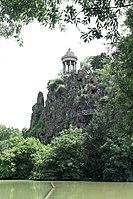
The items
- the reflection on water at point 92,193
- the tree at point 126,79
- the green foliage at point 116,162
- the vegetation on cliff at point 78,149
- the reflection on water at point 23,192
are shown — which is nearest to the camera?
the tree at point 126,79

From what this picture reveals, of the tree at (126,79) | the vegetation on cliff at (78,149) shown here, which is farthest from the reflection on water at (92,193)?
the tree at (126,79)

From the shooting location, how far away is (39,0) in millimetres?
4254

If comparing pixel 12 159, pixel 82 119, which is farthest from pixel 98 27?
pixel 82 119

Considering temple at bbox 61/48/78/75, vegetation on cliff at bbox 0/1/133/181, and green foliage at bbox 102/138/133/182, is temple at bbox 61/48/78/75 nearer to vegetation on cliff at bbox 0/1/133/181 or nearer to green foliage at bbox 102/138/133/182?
vegetation on cliff at bbox 0/1/133/181

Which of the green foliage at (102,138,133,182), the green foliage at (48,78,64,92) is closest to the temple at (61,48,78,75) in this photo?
the green foliage at (48,78,64,92)

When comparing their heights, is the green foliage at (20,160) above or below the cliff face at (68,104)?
below

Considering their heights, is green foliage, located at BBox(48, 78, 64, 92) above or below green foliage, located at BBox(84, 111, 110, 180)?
above

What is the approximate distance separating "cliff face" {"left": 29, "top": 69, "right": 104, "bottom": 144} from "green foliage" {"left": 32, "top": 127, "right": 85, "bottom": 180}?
791 centimetres

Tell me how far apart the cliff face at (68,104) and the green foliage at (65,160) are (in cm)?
791

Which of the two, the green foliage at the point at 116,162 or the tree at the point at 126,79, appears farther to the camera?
the green foliage at the point at 116,162

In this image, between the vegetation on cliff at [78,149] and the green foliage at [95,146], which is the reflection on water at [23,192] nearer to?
the vegetation on cliff at [78,149]

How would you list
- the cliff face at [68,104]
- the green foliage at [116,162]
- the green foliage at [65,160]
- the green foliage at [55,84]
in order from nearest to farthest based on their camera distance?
the green foliage at [116,162] → the green foliage at [65,160] → the cliff face at [68,104] → the green foliage at [55,84]

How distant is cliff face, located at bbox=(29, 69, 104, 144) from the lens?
139ft

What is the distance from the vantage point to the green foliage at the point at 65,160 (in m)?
31.8
